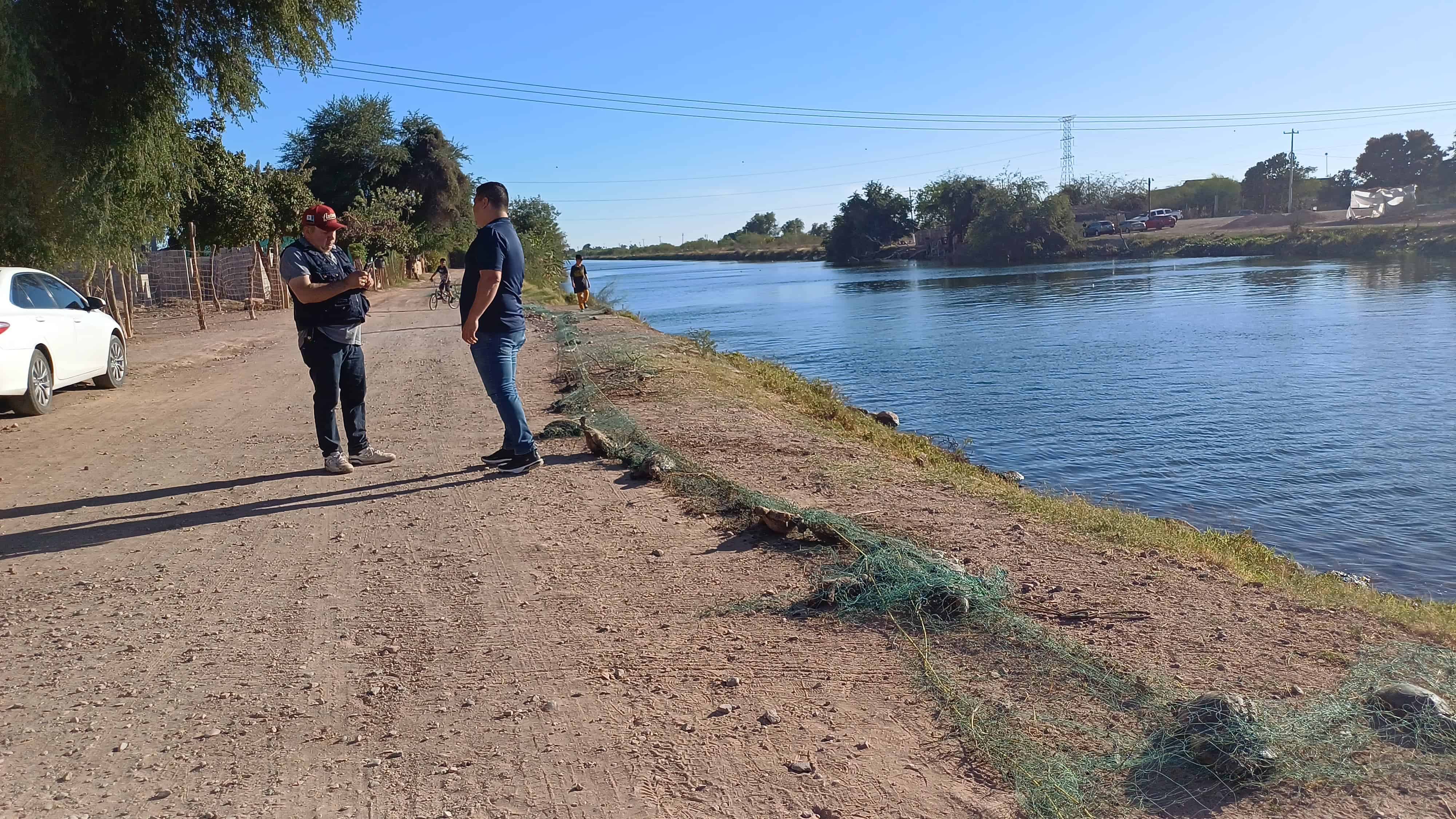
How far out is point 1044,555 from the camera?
5422mm

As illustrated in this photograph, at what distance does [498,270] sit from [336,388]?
1505mm

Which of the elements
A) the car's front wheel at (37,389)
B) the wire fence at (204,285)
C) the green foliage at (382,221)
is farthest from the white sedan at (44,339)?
the green foliage at (382,221)

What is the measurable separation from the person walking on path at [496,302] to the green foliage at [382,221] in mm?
32437

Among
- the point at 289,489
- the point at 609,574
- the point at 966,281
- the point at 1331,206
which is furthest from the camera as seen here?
the point at 1331,206

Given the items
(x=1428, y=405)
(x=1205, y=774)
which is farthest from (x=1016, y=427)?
(x=1205, y=774)

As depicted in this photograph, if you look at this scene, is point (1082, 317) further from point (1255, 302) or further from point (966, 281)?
point (966, 281)

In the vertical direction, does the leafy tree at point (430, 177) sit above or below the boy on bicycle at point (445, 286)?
above

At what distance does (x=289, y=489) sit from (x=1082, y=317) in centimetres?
3033

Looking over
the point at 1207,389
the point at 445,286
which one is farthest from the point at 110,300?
the point at 1207,389

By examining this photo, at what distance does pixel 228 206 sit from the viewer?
24.2 m

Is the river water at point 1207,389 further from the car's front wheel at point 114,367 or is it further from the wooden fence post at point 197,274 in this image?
the wooden fence post at point 197,274

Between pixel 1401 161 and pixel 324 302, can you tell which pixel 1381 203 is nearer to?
pixel 1401 161

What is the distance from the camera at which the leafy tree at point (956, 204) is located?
301ft

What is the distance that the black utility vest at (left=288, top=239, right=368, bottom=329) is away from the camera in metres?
6.89
